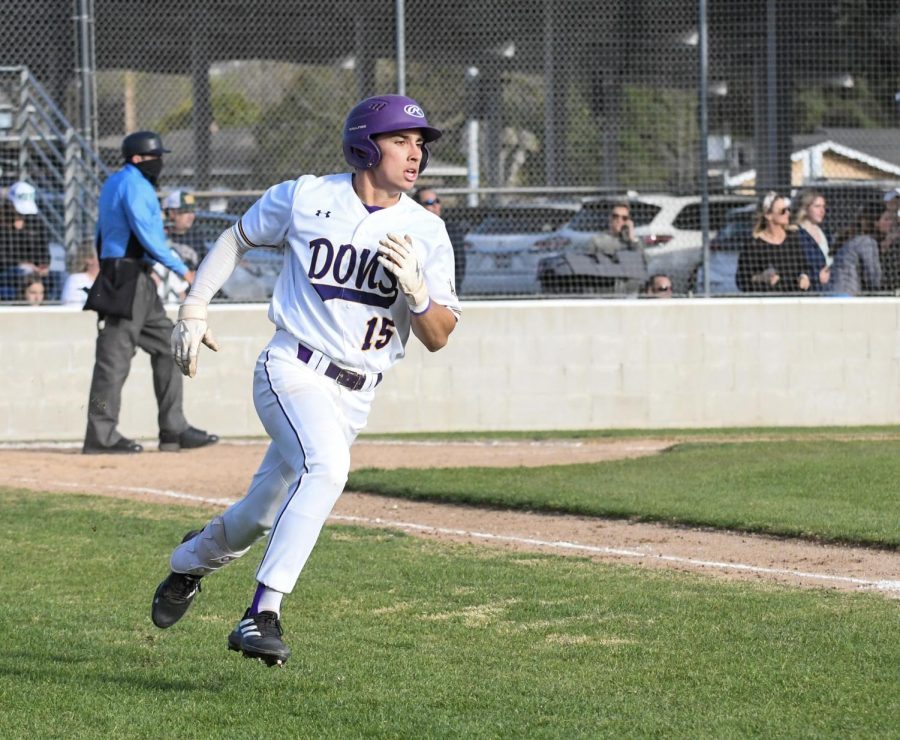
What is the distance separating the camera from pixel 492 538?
8.40 metres

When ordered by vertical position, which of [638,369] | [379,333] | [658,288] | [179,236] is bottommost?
[638,369]

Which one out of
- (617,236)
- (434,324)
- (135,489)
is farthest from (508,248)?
(434,324)

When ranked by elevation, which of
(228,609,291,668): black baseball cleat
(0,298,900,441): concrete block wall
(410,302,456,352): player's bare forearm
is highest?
(410,302,456,352): player's bare forearm

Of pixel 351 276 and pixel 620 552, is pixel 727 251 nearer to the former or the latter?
pixel 620 552

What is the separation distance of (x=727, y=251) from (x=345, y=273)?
9562 millimetres

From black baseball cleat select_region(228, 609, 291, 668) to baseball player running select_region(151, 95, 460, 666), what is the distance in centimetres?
15

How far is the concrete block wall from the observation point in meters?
14.2

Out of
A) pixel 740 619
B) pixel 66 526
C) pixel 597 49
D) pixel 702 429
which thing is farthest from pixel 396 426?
pixel 740 619

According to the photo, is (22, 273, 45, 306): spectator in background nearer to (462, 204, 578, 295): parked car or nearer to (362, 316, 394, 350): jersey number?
(462, 204, 578, 295): parked car

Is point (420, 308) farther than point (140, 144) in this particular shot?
No

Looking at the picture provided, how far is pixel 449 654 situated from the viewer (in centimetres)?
560

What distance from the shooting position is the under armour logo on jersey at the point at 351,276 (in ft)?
17.1

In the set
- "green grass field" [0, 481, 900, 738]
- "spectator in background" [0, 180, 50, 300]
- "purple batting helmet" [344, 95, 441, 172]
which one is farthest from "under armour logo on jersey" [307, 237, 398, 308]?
"spectator in background" [0, 180, 50, 300]

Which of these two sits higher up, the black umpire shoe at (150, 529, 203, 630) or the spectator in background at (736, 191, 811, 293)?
the spectator in background at (736, 191, 811, 293)
